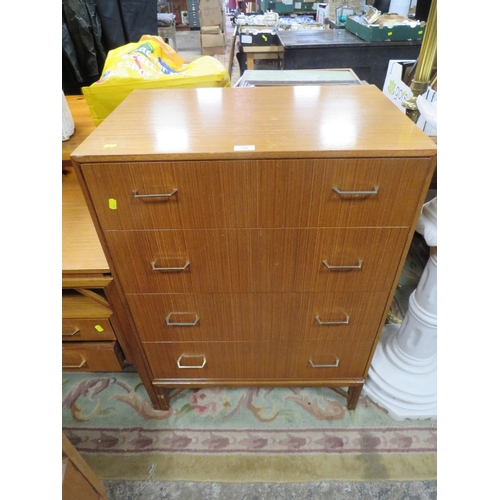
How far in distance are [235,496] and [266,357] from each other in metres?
0.44

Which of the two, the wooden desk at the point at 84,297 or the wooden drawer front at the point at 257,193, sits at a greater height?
the wooden drawer front at the point at 257,193

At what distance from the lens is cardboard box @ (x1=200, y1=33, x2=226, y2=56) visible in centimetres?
507

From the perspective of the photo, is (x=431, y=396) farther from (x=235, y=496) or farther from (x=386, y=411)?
(x=235, y=496)

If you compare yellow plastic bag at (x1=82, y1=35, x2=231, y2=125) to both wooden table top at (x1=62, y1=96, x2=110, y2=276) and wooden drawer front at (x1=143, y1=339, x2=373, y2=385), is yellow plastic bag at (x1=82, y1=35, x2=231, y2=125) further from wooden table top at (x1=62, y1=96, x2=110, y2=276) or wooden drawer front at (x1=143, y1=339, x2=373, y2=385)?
wooden drawer front at (x1=143, y1=339, x2=373, y2=385)

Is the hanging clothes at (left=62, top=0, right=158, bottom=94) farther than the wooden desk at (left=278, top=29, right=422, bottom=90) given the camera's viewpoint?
No

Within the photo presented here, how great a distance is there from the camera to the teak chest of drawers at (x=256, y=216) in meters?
0.65

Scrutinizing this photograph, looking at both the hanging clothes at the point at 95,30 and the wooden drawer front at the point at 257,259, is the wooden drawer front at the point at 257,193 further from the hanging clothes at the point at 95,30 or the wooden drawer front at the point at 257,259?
the hanging clothes at the point at 95,30

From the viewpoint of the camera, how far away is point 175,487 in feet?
3.43

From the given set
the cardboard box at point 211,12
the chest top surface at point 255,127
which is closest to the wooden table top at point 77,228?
Answer: the chest top surface at point 255,127

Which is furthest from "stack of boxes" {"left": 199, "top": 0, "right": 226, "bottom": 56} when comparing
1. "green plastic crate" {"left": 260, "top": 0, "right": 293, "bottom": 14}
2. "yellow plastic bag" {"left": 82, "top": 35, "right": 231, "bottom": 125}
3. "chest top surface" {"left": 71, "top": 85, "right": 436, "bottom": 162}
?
"chest top surface" {"left": 71, "top": 85, "right": 436, "bottom": 162}

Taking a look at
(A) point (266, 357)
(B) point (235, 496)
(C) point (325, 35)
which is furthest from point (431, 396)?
(C) point (325, 35)

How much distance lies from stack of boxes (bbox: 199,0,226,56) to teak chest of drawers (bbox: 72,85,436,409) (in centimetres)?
500

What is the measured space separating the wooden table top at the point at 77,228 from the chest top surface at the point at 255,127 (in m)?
0.40

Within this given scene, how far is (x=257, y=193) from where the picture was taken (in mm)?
682
